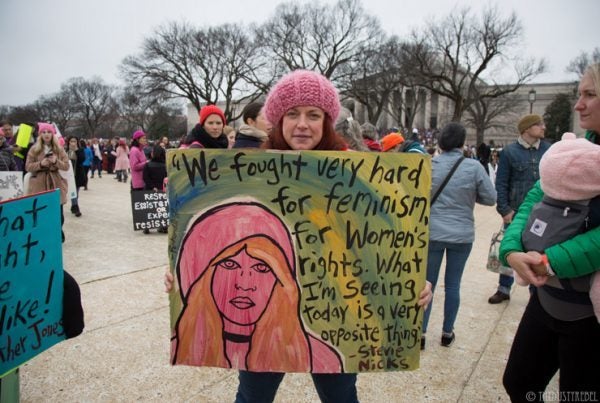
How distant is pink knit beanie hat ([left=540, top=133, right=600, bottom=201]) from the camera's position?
1536mm

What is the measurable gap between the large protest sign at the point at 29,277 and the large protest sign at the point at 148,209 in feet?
18.4

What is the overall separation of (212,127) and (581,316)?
3494 mm

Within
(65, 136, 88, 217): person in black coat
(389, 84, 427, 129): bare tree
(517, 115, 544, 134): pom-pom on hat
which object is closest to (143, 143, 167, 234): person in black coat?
(65, 136, 88, 217): person in black coat

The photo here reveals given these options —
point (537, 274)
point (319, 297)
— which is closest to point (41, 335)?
point (319, 297)

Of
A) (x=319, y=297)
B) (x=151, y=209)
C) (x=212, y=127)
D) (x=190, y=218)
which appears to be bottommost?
(x=151, y=209)

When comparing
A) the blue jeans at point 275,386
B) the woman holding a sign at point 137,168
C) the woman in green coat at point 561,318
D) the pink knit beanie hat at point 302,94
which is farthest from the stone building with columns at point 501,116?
the blue jeans at point 275,386

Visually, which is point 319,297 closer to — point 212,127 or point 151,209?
point 212,127

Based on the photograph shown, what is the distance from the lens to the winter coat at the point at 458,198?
307cm

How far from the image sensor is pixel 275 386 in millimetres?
1699

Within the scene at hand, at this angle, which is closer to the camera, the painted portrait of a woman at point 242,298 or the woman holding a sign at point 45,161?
the painted portrait of a woman at point 242,298

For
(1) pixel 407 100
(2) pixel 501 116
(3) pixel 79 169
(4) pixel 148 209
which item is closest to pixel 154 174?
(4) pixel 148 209

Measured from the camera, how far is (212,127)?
420 cm

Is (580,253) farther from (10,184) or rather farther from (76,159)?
(76,159)

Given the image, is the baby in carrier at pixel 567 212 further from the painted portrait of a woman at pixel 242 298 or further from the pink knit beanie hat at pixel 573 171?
the painted portrait of a woman at pixel 242 298
